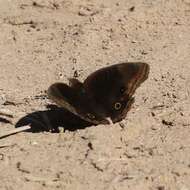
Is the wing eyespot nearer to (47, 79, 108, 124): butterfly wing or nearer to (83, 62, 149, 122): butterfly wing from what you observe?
(83, 62, 149, 122): butterfly wing

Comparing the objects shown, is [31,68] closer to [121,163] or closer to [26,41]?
[26,41]

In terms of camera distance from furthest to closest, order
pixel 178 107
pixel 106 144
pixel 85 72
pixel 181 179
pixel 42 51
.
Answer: pixel 42 51, pixel 85 72, pixel 178 107, pixel 106 144, pixel 181 179

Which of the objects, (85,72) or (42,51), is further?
(42,51)

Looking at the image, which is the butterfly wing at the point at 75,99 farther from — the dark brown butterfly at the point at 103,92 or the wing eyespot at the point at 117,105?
the wing eyespot at the point at 117,105

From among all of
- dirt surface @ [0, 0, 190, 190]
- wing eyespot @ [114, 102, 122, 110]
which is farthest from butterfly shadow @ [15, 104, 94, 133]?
wing eyespot @ [114, 102, 122, 110]

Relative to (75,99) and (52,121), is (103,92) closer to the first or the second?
(75,99)

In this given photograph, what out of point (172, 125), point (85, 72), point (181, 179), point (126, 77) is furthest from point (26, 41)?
point (181, 179)
